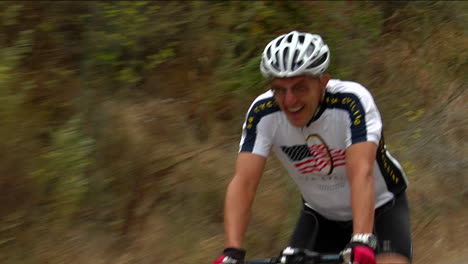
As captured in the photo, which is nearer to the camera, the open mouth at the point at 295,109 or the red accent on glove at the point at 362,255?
the red accent on glove at the point at 362,255

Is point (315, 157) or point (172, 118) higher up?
point (315, 157)

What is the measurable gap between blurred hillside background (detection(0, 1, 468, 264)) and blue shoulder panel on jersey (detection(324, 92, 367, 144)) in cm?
268

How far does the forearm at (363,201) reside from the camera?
12.2 feet

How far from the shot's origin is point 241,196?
13.4 feet

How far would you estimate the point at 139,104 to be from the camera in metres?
7.74

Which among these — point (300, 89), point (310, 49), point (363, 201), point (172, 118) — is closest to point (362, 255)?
point (363, 201)

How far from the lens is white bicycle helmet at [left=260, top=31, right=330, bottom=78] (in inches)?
152

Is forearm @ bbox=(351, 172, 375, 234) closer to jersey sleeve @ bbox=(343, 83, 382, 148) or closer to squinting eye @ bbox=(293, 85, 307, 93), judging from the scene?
jersey sleeve @ bbox=(343, 83, 382, 148)

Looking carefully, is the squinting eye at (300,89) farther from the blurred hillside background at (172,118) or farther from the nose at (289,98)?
the blurred hillside background at (172,118)

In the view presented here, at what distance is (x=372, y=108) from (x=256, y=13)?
4.93 meters

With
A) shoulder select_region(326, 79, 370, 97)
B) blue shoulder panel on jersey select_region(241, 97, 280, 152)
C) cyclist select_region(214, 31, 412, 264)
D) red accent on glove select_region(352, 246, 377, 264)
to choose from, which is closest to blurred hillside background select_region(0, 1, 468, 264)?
cyclist select_region(214, 31, 412, 264)

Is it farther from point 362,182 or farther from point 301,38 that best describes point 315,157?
point 301,38

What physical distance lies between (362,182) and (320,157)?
0.44m

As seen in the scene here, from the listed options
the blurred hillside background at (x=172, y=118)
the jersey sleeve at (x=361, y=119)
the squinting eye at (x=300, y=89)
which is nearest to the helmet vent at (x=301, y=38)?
the squinting eye at (x=300, y=89)
